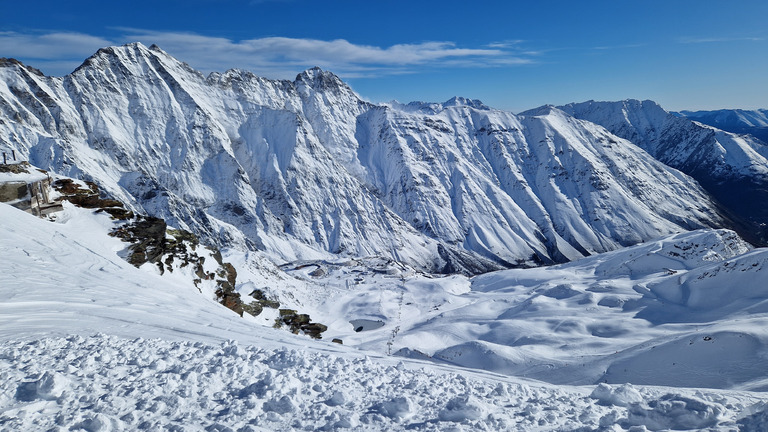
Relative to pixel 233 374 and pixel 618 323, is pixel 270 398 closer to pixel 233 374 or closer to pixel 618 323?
pixel 233 374

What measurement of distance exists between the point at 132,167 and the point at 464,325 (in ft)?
428

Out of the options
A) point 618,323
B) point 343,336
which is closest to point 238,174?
point 343,336

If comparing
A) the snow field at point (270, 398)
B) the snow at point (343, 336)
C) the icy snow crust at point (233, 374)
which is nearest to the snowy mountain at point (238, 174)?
the snow at point (343, 336)

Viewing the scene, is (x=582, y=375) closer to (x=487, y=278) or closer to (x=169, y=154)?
(x=487, y=278)

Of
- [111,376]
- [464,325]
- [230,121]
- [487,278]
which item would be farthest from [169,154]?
[111,376]

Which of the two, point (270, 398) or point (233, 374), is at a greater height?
point (233, 374)

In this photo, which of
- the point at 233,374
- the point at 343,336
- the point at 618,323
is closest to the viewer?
the point at 233,374

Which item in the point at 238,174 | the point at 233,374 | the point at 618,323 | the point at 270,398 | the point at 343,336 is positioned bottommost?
the point at 343,336

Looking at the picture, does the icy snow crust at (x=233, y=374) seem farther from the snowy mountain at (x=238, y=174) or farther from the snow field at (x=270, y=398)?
the snowy mountain at (x=238, y=174)

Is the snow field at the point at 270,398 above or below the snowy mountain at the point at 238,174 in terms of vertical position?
below

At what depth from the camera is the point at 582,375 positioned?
27078 mm

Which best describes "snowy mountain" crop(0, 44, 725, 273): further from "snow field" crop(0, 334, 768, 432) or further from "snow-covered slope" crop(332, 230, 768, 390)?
"snow field" crop(0, 334, 768, 432)

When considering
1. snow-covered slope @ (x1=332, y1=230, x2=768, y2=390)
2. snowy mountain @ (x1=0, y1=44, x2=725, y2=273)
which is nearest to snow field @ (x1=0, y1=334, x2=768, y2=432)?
snow-covered slope @ (x1=332, y1=230, x2=768, y2=390)

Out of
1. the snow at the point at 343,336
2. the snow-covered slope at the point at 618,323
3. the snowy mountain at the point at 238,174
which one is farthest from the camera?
the snowy mountain at the point at 238,174
